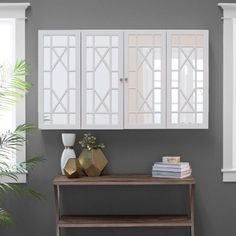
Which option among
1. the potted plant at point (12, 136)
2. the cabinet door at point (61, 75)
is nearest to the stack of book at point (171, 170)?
the cabinet door at point (61, 75)

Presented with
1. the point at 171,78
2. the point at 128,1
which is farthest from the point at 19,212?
the point at 128,1

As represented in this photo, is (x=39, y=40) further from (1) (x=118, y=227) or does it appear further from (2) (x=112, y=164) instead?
(1) (x=118, y=227)

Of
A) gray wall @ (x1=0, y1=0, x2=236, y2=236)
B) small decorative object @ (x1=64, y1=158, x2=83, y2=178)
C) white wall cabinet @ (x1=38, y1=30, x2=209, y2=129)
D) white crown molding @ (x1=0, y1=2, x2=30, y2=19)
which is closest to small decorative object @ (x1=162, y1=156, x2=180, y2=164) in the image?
gray wall @ (x1=0, y1=0, x2=236, y2=236)

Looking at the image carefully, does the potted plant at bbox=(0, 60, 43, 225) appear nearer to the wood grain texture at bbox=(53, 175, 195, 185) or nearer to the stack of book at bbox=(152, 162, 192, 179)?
the wood grain texture at bbox=(53, 175, 195, 185)

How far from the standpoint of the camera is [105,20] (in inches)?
179

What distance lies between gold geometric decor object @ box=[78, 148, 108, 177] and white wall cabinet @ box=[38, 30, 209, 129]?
0.24 metres

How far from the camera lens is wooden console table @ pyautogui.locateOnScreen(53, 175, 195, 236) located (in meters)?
4.18

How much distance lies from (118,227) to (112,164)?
54cm

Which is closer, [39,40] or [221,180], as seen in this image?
[39,40]

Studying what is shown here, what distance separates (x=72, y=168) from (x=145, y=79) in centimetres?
92

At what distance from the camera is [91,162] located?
4.36m

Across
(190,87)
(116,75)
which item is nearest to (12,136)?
(116,75)

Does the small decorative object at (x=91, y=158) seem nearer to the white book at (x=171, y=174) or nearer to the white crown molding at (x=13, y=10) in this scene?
the white book at (x=171, y=174)

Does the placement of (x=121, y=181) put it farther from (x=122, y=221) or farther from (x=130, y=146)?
(x=130, y=146)
